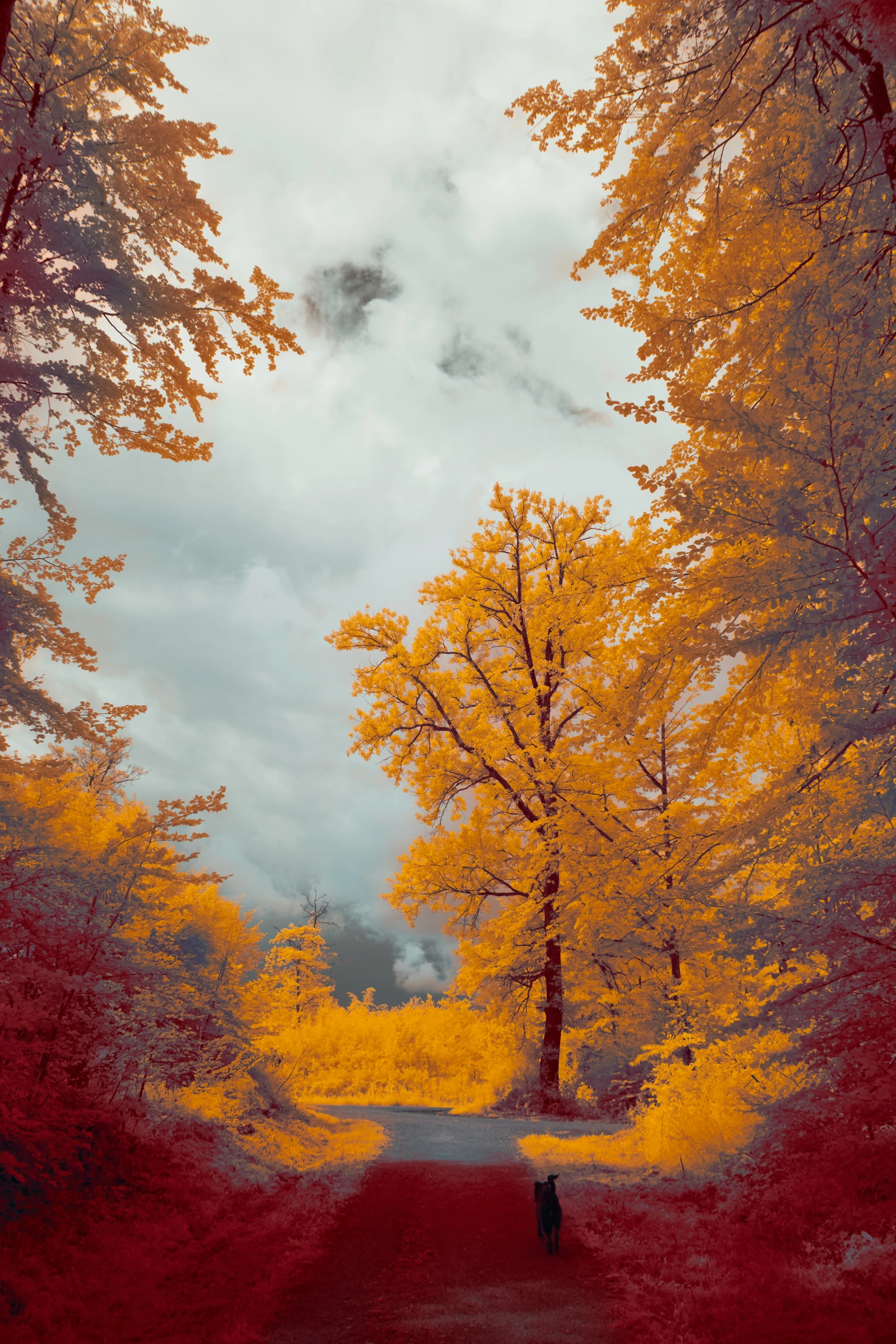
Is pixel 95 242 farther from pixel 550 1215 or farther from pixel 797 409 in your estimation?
pixel 550 1215

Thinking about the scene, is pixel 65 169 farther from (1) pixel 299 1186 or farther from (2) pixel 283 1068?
(2) pixel 283 1068

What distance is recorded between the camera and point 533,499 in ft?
61.4

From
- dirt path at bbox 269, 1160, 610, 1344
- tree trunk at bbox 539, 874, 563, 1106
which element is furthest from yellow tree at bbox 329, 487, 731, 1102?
dirt path at bbox 269, 1160, 610, 1344

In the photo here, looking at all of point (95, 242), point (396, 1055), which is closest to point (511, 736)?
point (95, 242)

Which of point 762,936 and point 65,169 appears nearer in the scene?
point 762,936

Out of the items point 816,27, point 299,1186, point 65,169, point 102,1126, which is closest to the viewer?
point 816,27

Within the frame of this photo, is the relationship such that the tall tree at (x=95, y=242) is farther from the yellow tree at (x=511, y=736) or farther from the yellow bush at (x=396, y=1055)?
the yellow bush at (x=396, y=1055)

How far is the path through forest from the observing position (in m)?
4.50

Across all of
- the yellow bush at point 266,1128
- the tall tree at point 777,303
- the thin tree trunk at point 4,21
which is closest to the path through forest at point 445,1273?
the yellow bush at point 266,1128

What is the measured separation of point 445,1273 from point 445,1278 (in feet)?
0.45

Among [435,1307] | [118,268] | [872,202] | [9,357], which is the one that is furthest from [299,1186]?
[872,202]

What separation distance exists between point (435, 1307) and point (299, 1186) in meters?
4.09

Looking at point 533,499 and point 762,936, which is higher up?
point 533,499

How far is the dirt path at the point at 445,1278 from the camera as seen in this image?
4.49m
